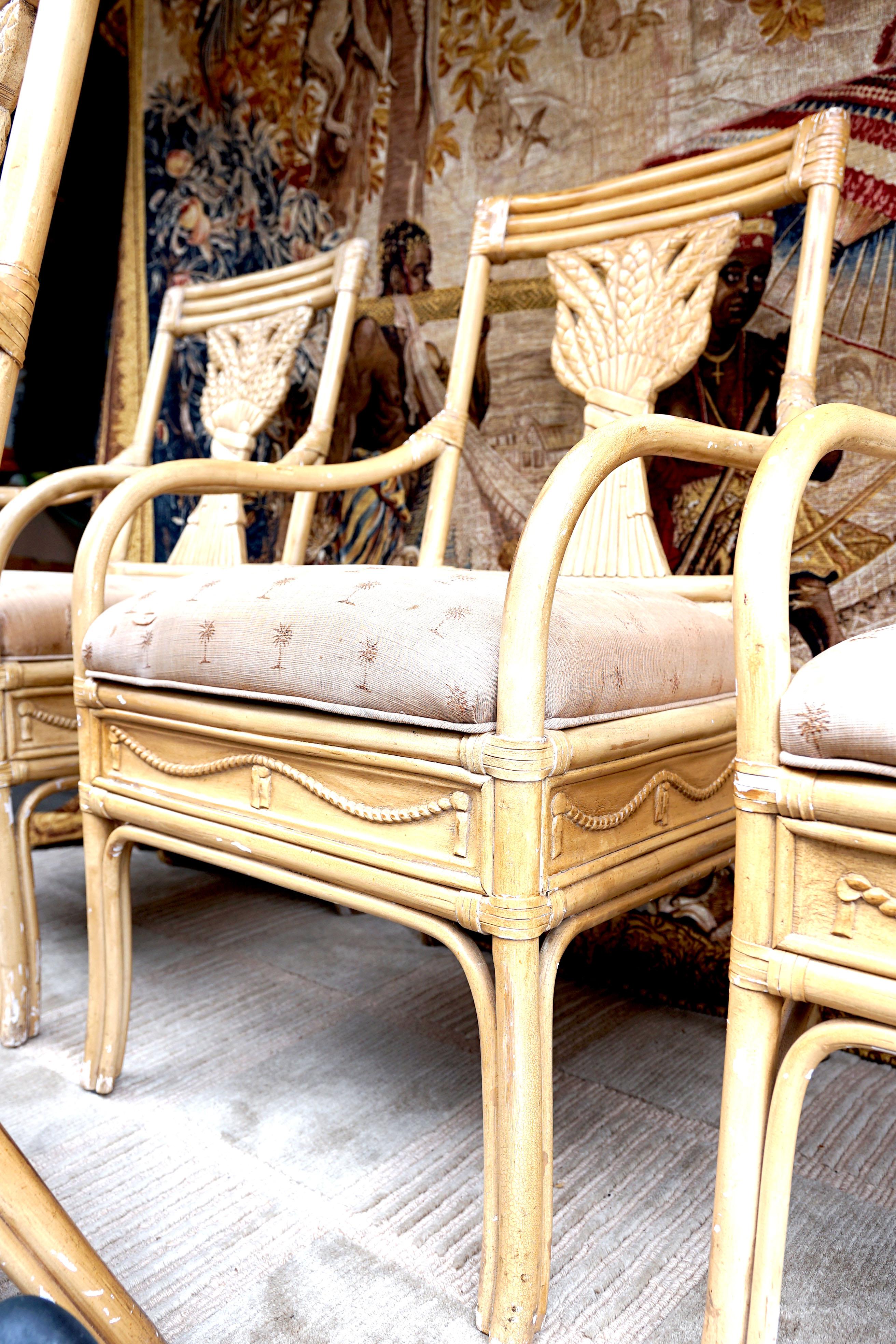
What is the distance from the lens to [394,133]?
1828 millimetres

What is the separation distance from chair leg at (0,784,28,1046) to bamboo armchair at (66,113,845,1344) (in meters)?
0.19

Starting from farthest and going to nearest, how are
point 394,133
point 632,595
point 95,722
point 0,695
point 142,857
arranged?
point 142,857
point 394,133
point 0,695
point 95,722
point 632,595

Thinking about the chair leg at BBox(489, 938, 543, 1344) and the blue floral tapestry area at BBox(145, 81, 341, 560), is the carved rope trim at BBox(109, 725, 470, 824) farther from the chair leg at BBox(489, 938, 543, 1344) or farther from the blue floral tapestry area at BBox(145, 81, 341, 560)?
the blue floral tapestry area at BBox(145, 81, 341, 560)

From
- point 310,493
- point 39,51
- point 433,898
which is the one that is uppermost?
point 39,51

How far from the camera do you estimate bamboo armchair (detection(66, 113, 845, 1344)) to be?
729 millimetres

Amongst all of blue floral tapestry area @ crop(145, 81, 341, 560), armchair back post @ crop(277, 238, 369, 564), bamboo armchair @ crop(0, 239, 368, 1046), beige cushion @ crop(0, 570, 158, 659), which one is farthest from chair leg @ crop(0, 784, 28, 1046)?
blue floral tapestry area @ crop(145, 81, 341, 560)

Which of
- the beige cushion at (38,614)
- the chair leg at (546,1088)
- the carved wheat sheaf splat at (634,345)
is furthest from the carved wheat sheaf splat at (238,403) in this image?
the chair leg at (546,1088)

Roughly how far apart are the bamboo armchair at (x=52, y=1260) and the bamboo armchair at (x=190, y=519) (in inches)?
30.8

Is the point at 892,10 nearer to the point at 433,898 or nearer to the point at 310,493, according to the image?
the point at 310,493

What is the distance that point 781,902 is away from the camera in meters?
0.61

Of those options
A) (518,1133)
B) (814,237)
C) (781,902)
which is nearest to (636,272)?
(814,237)

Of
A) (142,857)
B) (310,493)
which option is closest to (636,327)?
(310,493)

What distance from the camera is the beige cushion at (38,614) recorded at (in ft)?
4.15

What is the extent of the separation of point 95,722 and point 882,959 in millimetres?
862
